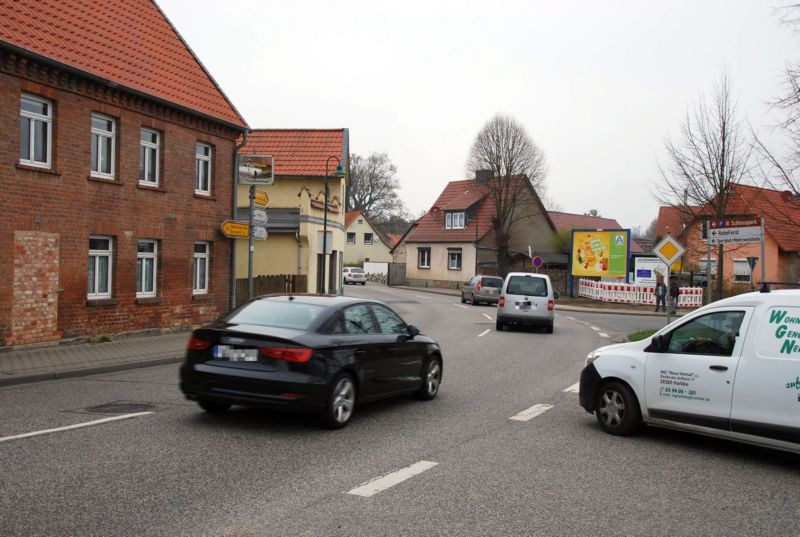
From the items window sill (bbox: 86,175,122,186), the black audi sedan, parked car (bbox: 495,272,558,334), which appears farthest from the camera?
parked car (bbox: 495,272,558,334)

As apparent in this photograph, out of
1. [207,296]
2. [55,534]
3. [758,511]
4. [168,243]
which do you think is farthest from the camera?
[207,296]

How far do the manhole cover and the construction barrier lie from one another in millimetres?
35792

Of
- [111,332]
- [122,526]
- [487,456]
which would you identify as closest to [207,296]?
[111,332]

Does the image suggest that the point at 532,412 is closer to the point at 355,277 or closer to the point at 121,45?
the point at 121,45

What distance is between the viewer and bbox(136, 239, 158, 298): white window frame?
17.9m

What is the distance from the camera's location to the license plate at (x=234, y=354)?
7579 millimetres

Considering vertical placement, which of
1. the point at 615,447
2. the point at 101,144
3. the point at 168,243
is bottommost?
the point at 615,447

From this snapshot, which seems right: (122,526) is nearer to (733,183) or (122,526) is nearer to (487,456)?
(487,456)

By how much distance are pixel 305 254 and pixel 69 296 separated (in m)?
15.1

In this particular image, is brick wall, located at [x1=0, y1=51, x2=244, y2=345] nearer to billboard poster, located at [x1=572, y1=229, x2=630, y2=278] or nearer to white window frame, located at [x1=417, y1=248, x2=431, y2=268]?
billboard poster, located at [x1=572, y1=229, x2=630, y2=278]

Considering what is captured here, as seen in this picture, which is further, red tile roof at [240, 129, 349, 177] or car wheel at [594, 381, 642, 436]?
red tile roof at [240, 129, 349, 177]

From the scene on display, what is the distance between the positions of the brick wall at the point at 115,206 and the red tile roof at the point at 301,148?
437 inches

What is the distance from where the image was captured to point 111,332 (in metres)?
16.8

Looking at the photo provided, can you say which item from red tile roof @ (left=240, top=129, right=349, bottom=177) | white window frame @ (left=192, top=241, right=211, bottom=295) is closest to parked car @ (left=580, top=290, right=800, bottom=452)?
white window frame @ (left=192, top=241, right=211, bottom=295)
